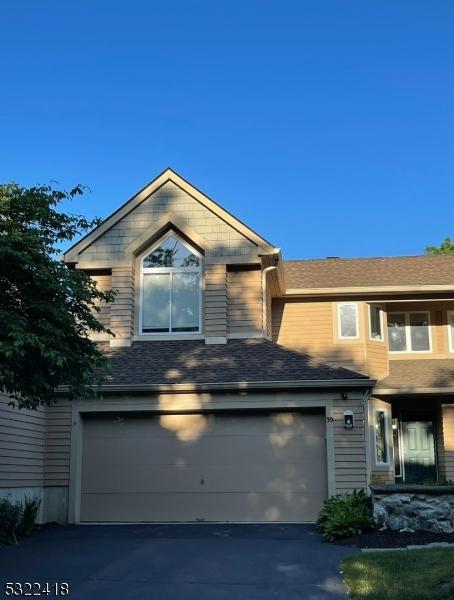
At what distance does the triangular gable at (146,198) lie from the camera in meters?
15.7

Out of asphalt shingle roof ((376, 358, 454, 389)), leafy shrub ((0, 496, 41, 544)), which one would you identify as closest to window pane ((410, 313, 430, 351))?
asphalt shingle roof ((376, 358, 454, 389))

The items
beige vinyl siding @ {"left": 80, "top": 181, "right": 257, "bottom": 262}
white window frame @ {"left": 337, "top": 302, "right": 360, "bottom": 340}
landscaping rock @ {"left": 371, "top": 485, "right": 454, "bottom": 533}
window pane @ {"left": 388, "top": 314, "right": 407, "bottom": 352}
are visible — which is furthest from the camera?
window pane @ {"left": 388, "top": 314, "right": 407, "bottom": 352}

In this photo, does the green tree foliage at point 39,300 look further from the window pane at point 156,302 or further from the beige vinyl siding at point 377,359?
the beige vinyl siding at point 377,359

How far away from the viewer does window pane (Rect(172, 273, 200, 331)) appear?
51.2 ft

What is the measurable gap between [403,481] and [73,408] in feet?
31.5

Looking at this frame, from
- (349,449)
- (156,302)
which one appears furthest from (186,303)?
(349,449)

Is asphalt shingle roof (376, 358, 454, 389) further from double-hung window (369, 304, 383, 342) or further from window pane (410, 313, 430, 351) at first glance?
double-hung window (369, 304, 383, 342)

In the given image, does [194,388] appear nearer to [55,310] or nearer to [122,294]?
[122,294]

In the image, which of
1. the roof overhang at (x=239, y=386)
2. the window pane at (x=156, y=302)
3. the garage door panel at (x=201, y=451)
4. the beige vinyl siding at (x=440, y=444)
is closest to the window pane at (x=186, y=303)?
the window pane at (x=156, y=302)

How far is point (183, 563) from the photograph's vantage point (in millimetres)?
9305

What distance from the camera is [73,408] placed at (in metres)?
14.1

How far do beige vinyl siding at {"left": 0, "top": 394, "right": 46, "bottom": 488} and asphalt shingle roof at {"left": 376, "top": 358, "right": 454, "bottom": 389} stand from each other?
8.59 m

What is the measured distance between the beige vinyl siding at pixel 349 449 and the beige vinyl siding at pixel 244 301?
2869 millimetres

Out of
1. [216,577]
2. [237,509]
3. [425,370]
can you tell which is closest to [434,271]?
[425,370]
